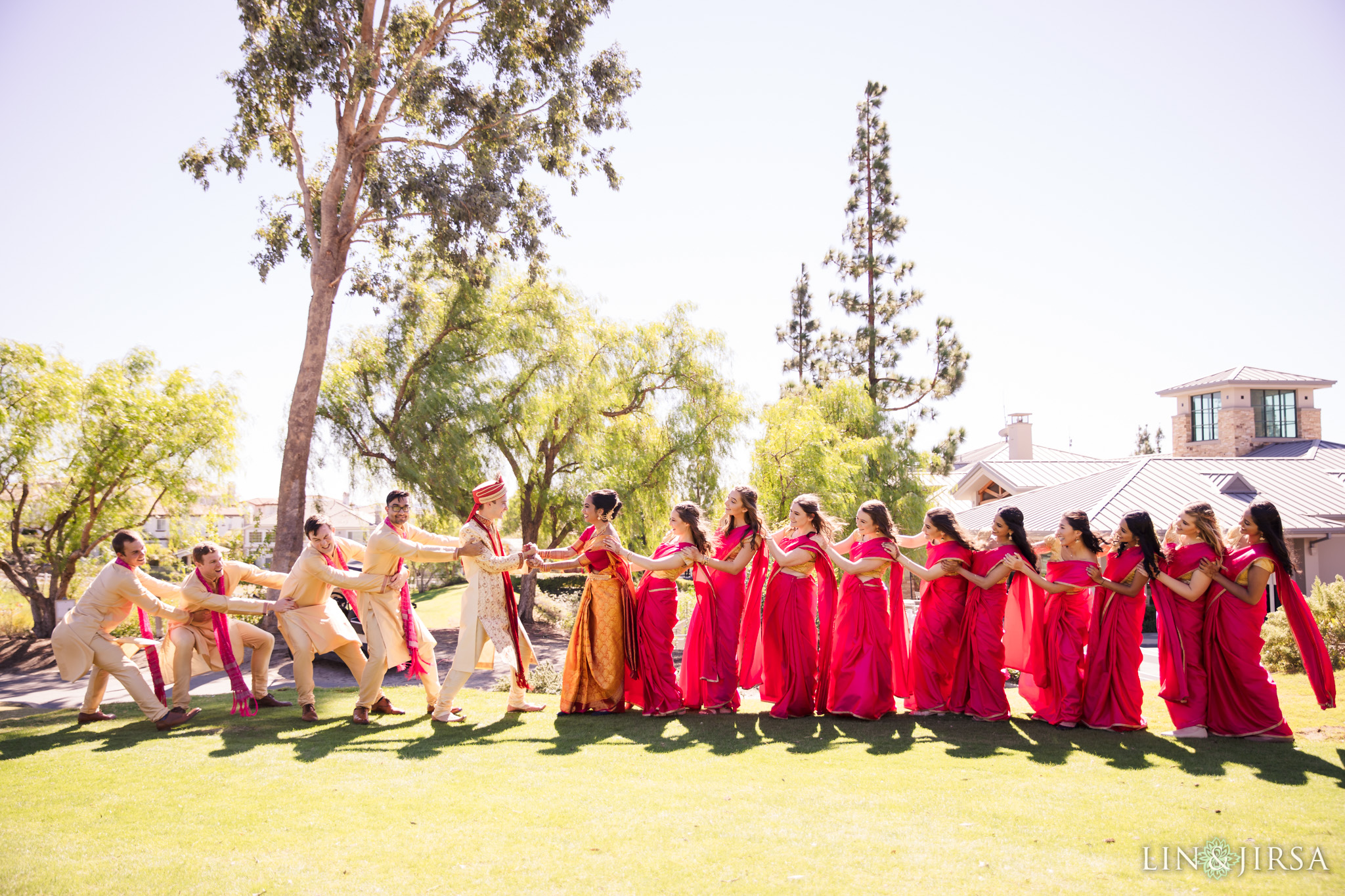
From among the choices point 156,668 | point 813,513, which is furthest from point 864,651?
point 156,668

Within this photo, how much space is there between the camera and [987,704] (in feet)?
23.7

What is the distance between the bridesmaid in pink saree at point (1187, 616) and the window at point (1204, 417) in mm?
36872

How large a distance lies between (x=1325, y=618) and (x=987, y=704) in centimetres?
732

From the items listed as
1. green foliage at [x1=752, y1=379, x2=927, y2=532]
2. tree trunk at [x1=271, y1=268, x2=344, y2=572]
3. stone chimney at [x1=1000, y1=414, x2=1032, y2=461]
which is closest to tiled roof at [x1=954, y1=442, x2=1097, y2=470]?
stone chimney at [x1=1000, y1=414, x2=1032, y2=461]

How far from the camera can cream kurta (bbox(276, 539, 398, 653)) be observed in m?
7.52

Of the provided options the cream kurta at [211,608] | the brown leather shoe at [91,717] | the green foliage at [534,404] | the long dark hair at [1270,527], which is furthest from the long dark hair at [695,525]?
the green foliage at [534,404]

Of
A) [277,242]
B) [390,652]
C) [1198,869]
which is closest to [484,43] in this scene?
[277,242]

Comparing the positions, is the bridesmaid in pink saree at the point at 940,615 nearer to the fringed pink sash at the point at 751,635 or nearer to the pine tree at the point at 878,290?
the fringed pink sash at the point at 751,635

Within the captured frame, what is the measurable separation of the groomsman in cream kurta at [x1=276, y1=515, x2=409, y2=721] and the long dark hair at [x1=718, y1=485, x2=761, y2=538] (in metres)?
3.16

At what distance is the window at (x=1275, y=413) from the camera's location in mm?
36406

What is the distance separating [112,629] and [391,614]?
8.23 feet

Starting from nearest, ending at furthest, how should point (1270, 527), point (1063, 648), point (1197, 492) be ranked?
1. point (1270, 527)
2. point (1063, 648)
3. point (1197, 492)

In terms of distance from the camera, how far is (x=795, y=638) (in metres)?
7.52

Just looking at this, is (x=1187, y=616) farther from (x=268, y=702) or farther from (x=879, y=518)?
(x=268, y=702)
